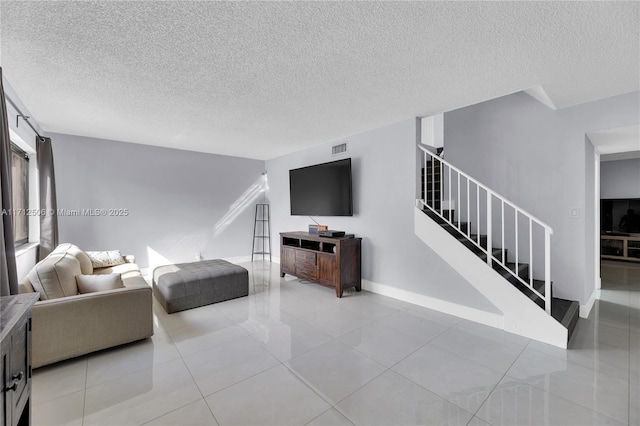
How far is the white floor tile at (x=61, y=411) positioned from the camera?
1.58 meters

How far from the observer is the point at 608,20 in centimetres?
171

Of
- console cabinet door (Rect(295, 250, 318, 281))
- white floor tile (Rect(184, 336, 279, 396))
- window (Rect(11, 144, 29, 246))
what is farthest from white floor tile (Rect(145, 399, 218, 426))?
window (Rect(11, 144, 29, 246))

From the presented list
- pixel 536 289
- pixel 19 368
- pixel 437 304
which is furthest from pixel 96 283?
pixel 536 289

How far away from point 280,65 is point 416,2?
3.59 feet

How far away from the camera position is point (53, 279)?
89.6 inches

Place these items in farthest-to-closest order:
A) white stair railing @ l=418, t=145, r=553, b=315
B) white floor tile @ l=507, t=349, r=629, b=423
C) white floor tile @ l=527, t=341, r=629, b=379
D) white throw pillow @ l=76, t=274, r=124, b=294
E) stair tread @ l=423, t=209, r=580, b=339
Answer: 1. white stair railing @ l=418, t=145, r=553, b=315
2. stair tread @ l=423, t=209, r=580, b=339
3. white throw pillow @ l=76, t=274, r=124, b=294
4. white floor tile @ l=527, t=341, r=629, b=379
5. white floor tile @ l=507, t=349, r=629, b=423

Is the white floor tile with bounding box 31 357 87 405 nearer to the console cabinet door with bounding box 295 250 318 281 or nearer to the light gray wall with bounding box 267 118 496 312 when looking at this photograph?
the console cabinet door with bounding box 295 250 318 281

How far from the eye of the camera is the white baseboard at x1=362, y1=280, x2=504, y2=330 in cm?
293

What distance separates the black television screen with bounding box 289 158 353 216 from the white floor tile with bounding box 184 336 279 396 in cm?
241

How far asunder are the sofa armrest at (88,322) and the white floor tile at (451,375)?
222cm

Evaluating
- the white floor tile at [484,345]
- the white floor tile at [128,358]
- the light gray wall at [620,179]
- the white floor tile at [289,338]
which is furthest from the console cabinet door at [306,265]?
the light gray wall at [620,179]

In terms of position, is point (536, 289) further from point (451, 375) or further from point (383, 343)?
point (383, 343)

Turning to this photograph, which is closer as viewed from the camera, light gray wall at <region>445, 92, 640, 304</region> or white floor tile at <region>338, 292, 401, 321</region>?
light gray wall at <region>445, 92, 640, 304</region>

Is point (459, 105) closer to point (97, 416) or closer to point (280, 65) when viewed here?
point (280, 65)
